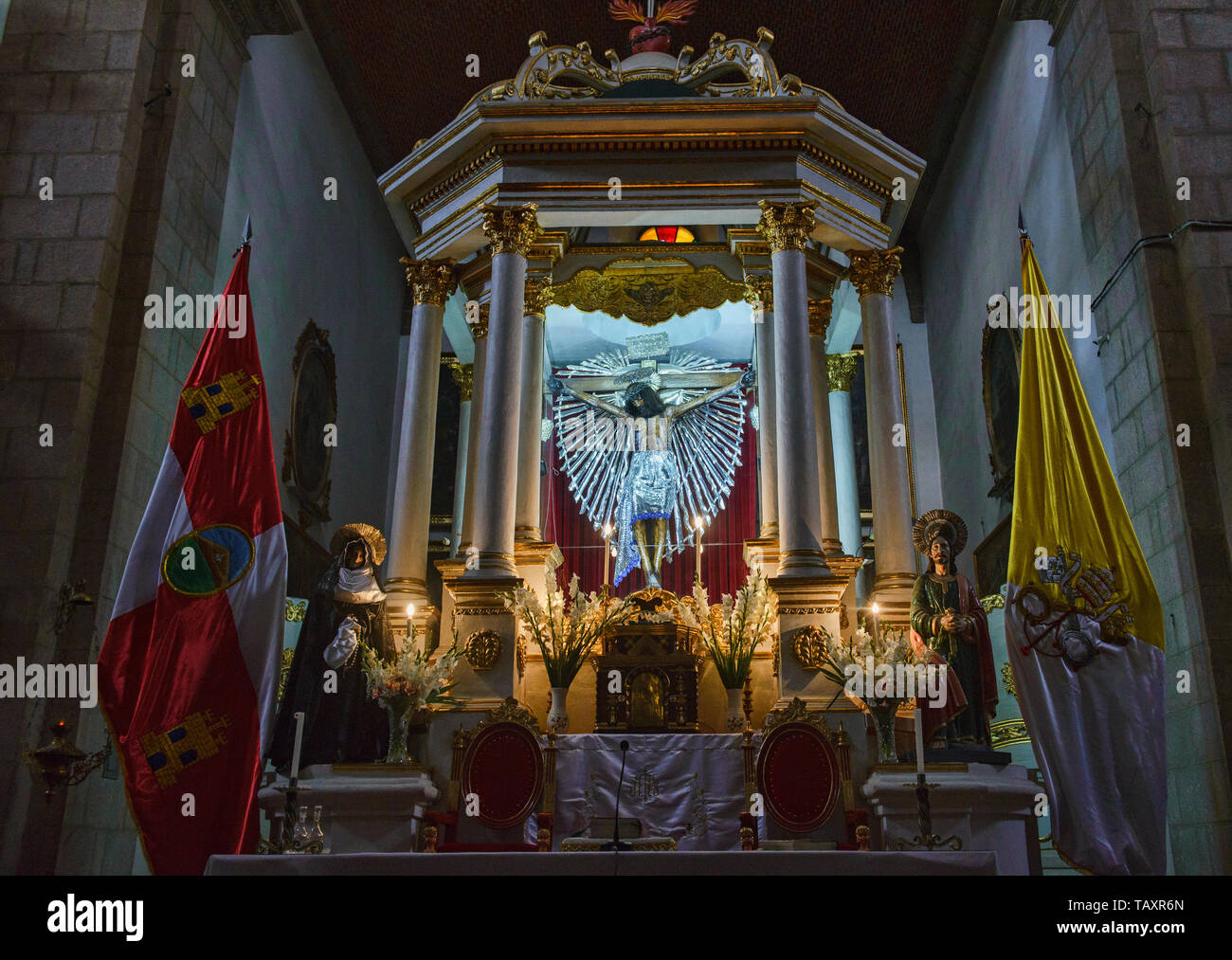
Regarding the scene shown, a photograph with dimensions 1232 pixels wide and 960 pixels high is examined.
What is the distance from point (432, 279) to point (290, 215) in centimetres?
193

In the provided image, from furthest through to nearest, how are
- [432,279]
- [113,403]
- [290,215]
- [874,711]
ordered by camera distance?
[290,215] < [432,279] < [113,403] < [874,711]

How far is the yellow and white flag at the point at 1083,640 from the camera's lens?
Answer: 229 inches

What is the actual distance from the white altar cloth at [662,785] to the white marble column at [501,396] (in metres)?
1.66

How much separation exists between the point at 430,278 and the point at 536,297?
977 mm

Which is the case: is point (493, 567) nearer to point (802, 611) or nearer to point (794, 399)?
point (802, 611)

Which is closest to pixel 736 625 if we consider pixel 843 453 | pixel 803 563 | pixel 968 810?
pixel 803 563

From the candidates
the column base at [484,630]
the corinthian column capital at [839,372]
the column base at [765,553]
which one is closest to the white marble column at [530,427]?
the column base at [484,630]

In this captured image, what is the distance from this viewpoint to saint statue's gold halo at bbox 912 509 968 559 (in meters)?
7.11

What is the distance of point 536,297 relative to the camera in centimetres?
1001

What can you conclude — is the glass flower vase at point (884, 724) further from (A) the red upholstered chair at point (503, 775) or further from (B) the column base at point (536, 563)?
(B) the column base at point (536, 563)

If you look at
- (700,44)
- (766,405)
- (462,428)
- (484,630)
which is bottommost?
(484,630)

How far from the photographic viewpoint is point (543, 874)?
3523 mm
